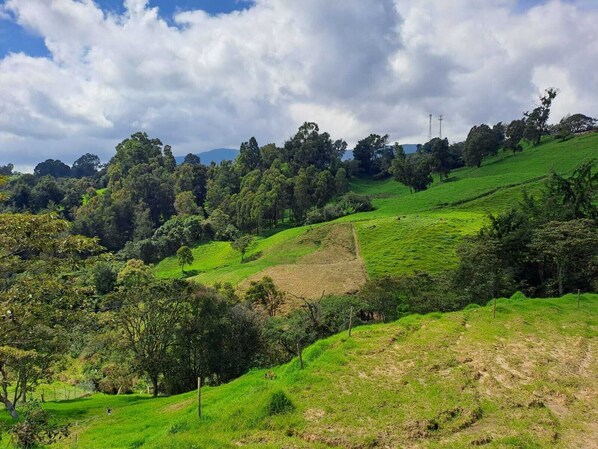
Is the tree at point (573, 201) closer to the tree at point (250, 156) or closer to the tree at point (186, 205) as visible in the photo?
the tree at point (186, 205)

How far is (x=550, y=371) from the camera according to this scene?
1827cm

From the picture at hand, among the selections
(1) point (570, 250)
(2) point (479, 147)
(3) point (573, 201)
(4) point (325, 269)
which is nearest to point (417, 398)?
(1) point (570, 250)

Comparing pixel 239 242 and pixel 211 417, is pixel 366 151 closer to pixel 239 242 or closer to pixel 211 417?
pixel 239 242

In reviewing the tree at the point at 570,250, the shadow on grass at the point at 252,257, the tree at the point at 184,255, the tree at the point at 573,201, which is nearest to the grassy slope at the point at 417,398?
the tree at the point at 570,250

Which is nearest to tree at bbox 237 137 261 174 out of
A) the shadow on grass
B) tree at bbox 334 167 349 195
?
tree at bbox 334 167 349 195

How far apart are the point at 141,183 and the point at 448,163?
309 ft

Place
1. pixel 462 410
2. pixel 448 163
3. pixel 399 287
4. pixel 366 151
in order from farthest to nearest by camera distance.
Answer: pixel 366 151
pixel 448 163
pixel 399 287
pixel 462 410

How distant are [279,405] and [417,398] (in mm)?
5031

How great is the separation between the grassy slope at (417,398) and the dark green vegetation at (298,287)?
0.36ft

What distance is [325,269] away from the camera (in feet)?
208

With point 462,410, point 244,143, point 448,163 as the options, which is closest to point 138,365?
point 462,410

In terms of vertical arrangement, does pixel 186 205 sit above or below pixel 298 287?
above

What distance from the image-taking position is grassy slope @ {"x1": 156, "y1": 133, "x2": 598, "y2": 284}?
2500 inches

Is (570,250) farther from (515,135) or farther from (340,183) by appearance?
(515,135)
